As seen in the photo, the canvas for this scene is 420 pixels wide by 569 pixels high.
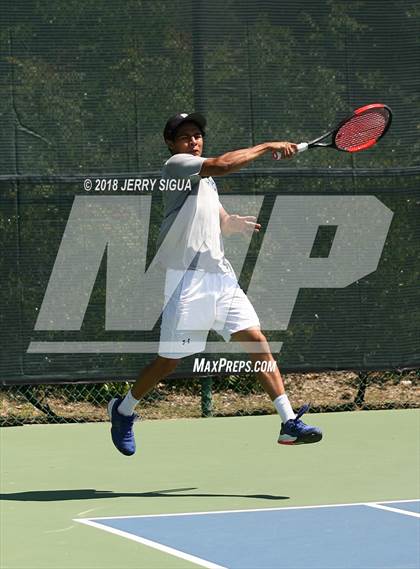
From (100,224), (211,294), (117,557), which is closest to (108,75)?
(100,224)

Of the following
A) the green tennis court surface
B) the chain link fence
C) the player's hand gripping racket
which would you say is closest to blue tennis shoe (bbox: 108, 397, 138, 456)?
the green tennis court surface

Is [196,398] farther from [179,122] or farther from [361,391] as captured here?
[179,122]

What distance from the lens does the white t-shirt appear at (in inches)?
280

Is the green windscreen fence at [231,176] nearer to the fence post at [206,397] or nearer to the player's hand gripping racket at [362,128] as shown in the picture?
the fence post at [206,397]

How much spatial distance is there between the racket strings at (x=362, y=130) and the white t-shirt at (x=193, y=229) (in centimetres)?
79

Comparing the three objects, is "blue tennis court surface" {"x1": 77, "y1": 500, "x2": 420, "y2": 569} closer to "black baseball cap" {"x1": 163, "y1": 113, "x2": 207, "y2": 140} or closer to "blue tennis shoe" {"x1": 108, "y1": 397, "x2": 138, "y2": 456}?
"blue tennis shoe" {"x1": 108, "y1": 397, "x2": 138, "y2": 456}

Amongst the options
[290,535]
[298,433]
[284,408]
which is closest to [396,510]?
[290,535]

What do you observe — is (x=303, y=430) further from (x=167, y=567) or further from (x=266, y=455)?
(x=167, y=567)

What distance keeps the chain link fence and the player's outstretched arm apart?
117 inches

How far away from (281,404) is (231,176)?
9.20 feet

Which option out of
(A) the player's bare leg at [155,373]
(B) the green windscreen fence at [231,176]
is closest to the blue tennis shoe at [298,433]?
(A) the player's bare leg at [155,373]

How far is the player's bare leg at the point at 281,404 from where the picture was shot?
685cm

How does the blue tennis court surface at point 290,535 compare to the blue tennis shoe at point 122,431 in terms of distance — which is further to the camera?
the blue tennis shoe at point 122,431

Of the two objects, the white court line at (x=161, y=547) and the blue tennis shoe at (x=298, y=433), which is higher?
the blue tennis shoe at (x=298, y=433)
